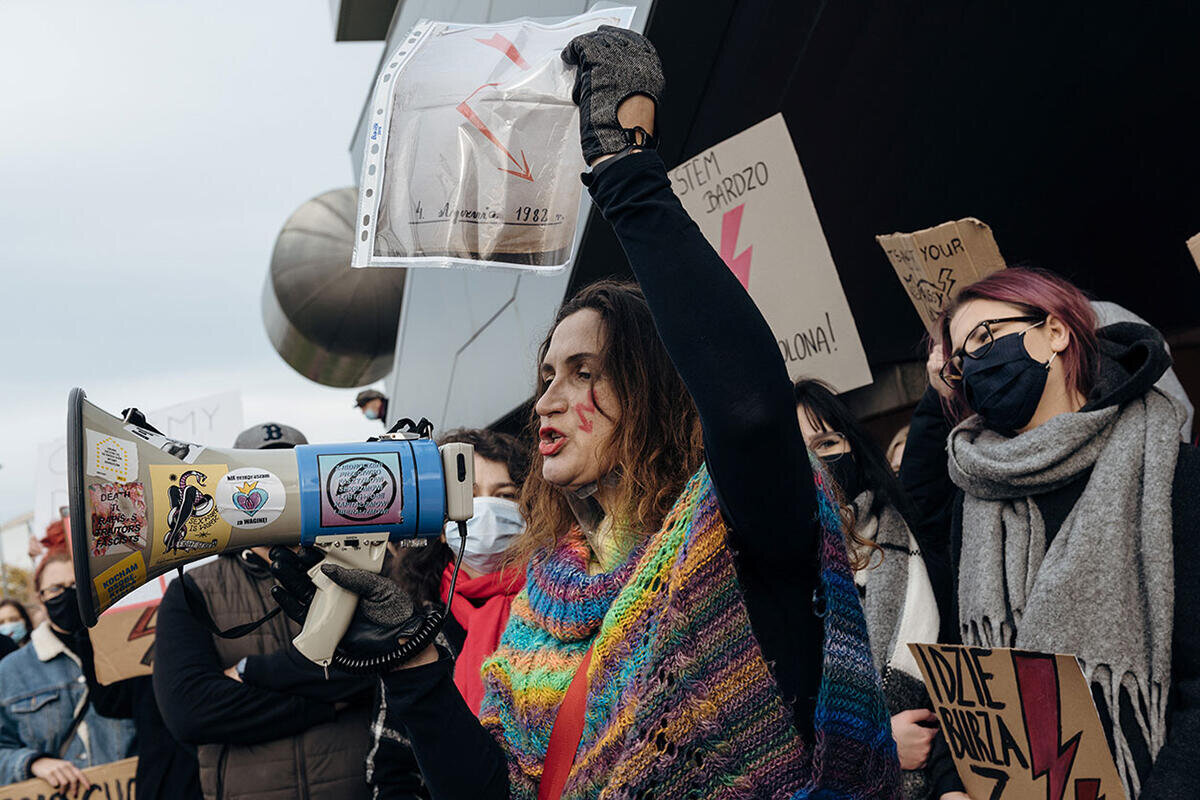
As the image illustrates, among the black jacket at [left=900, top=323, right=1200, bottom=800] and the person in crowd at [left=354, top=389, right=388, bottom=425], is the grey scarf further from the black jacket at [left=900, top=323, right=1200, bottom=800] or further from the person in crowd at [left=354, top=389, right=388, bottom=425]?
the person in crowd at [left=354, top=389, right=388, bottom=425]

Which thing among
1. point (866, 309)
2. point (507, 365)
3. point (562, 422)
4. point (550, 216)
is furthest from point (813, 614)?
point (507, 365)

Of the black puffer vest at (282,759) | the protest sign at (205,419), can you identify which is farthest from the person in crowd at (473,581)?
the protest sign at (205,419)

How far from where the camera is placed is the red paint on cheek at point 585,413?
161cm

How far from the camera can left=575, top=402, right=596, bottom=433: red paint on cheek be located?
5.27 feet

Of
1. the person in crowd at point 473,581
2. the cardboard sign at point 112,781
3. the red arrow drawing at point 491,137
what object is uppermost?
the red arrow drawing at point 491,137

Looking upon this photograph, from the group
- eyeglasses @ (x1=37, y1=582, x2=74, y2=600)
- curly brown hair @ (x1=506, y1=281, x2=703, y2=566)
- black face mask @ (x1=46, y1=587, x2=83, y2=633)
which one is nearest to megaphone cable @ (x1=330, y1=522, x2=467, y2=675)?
curly brown hair @ (x1=506, y1=281, x2=703, y2=566)

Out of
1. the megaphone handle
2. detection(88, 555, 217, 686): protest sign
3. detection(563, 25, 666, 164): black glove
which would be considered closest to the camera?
detection(563, 25, 666, 164): black glove

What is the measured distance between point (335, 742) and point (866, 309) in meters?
3.03

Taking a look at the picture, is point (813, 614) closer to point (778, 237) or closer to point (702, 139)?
point (778, 237)

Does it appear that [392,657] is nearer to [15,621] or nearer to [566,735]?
[566,735]

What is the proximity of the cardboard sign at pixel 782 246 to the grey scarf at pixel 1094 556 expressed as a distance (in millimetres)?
987

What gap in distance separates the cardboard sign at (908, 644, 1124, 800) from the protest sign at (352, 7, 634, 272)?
0.97m

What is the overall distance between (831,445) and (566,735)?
140cm

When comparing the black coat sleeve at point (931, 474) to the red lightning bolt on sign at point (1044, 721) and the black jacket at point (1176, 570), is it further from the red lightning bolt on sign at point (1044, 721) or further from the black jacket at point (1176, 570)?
the red lightning bolt on sign at point (1044, 721)
